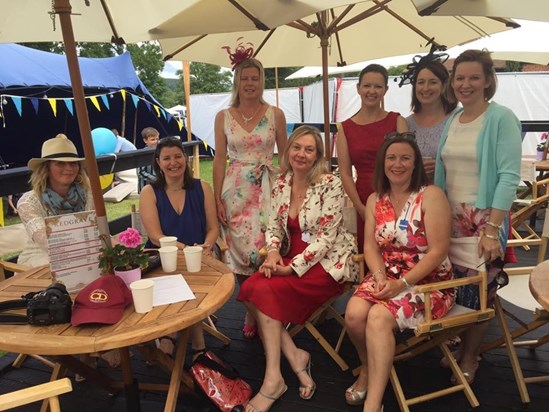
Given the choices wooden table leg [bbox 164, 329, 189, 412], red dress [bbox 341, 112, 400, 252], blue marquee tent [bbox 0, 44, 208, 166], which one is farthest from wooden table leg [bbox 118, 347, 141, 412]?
blue marquee tent [bbox 0, 44, 208, 166]

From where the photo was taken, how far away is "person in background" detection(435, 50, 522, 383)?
200 centimetres

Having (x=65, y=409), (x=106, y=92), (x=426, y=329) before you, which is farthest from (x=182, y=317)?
(x=106, y=92)

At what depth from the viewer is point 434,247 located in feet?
6.95

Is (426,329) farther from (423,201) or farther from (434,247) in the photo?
(423,201)

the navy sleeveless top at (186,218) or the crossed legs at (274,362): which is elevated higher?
the navy sleeveless top at (186,218)

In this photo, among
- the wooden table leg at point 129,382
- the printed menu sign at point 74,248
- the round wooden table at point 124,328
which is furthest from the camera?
the wooden table leg at point 129,382

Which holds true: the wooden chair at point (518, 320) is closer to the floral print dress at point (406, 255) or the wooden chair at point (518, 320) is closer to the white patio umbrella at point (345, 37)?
the floral print dress at point (406, 255)

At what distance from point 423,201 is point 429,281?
43 centimetres

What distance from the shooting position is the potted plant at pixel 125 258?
1677 mm

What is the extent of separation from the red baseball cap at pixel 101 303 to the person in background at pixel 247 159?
126 cm

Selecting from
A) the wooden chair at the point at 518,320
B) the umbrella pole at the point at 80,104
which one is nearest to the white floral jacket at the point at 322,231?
the wooden chair at the point at 518,320

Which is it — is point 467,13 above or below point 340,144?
above

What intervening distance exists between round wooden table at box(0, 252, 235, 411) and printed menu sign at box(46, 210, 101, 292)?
230mm

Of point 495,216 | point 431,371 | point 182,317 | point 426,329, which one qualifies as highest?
point 495,216
